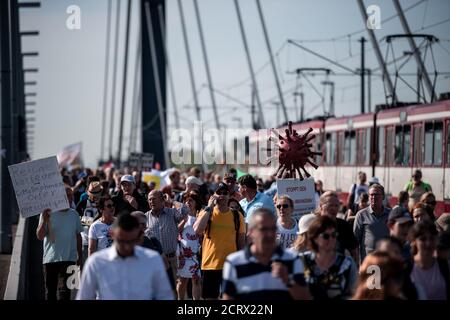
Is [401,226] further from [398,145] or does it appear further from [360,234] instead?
[398,145]

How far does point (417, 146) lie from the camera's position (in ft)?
85.7

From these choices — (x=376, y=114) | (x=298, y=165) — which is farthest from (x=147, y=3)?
(x=298, y=165)

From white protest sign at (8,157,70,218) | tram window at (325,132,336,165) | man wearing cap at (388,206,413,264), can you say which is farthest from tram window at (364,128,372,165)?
man wearing cap at (388,206,413,264)

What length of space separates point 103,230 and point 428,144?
14.5m

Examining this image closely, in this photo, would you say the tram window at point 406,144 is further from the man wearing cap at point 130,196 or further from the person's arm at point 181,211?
the person's arm at point 181,211

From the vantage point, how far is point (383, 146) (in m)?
29.2

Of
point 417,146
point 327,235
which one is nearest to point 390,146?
point 417,146

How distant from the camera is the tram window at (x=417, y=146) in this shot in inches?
1019

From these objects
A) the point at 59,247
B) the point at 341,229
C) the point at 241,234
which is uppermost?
the point at 341,229

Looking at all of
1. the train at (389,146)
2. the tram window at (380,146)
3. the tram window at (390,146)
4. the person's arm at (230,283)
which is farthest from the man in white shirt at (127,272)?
the tram window at (380,146)

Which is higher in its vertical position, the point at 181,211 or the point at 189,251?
the point at 181,211

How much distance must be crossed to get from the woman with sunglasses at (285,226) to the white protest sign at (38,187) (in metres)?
2.44

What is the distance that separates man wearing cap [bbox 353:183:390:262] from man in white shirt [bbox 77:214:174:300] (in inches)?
195

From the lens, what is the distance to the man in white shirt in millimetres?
7340
